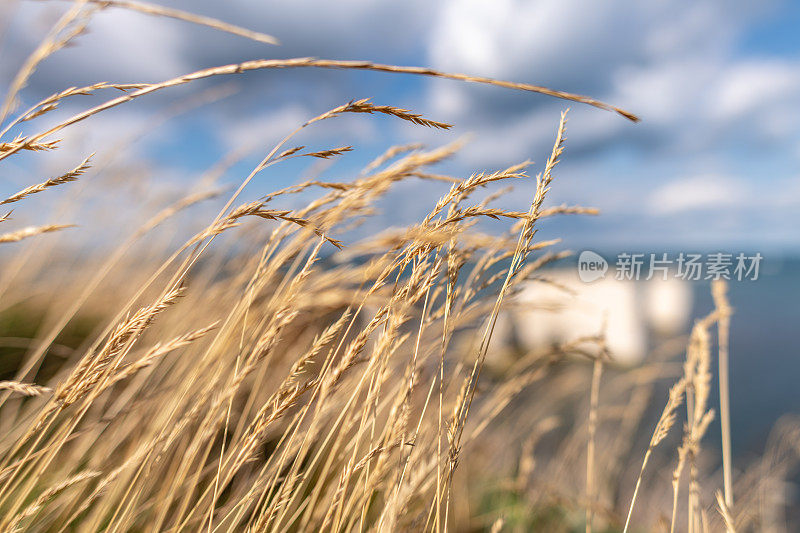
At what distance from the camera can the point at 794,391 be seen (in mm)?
14320

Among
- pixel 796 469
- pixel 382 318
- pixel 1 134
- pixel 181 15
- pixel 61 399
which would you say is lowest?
pixel 796 469

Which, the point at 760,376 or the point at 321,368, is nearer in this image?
the point at 321,368

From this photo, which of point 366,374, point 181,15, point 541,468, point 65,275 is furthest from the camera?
point 541,468

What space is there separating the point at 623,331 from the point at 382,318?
21814 millimetres

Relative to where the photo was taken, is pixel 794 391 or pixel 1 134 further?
pixel 794 391

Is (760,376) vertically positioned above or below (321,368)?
above

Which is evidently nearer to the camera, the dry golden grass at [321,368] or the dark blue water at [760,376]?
the dry golden grass at [321,368]

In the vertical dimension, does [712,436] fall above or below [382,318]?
below

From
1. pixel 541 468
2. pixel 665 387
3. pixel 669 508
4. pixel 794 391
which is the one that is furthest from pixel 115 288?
pixel 794 391

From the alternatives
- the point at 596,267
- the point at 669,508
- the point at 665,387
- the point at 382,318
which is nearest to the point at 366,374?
the point at 382,318

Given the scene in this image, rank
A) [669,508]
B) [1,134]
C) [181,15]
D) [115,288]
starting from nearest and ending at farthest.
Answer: [181,15] < [1,134] < [115,288] < [669,508]

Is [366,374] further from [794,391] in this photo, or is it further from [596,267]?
[794,391]

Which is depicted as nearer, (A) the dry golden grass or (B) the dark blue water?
(A) the dry golden grass

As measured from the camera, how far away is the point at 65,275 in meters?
3.06
